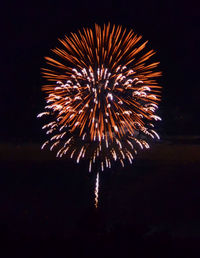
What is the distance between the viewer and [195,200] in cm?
1888

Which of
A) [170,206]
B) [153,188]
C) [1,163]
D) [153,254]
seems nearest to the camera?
[153,254]

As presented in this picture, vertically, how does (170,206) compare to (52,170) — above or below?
below

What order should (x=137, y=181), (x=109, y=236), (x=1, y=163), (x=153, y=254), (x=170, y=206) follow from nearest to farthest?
(x=153, y=254)
(x=109, y=236)
(x=170, y=206)
(x=137, y=181)
(x=1, y=163)

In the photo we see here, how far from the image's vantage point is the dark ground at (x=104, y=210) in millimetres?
10273

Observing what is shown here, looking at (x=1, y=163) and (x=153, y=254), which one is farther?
(x=1, y=163)

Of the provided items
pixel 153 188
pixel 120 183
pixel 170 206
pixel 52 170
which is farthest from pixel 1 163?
pixel 170 206

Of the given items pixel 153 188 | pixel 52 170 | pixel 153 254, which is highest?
pixel 52 170

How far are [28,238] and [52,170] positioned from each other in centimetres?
1682

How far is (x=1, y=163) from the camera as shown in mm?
30344

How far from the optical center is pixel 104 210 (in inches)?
663

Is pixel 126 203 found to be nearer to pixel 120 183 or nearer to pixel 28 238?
pixel 120 183

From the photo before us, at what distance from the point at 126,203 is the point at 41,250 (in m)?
8.79

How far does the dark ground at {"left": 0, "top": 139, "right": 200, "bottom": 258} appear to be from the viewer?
1027 cm

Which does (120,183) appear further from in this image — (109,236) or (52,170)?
(109,236)
